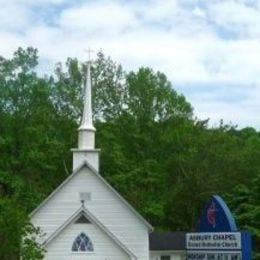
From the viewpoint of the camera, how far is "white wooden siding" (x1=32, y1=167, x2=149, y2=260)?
4728 cm

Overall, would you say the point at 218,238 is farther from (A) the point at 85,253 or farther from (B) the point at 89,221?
(A) the point at 85,253

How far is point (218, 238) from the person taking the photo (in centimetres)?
2109

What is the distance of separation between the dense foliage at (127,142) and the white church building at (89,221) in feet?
23.5

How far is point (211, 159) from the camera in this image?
61469 mm

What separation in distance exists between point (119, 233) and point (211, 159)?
16.1 meters

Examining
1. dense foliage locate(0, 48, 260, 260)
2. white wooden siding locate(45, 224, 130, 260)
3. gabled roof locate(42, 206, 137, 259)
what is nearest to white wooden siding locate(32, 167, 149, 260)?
gabled roof locate(42, 206, 137, 259)

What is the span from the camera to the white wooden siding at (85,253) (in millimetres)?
45844

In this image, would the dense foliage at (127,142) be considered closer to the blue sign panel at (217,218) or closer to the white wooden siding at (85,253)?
the white wooden siding at (85,253)

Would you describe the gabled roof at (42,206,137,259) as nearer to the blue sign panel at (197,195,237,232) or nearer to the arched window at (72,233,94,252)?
the arched window at (72,233,94,252)

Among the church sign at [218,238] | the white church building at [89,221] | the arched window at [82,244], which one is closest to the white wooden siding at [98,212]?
the white church building at [89,221]

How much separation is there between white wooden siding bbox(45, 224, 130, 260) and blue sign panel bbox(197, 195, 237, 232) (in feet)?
78.8

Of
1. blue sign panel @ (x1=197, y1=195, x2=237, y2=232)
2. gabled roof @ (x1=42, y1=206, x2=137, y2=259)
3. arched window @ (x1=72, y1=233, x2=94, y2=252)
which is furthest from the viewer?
arched window @ (x1=72, y1=233, x2=94, y2=252)

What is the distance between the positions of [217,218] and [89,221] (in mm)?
25388

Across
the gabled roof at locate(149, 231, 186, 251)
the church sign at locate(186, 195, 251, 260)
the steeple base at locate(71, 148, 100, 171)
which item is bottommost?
the church sign at locate(186, 195, 251, 260)
